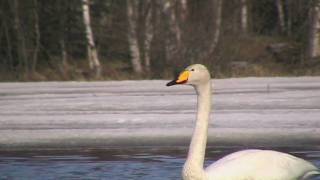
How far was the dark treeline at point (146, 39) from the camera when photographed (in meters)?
23.2

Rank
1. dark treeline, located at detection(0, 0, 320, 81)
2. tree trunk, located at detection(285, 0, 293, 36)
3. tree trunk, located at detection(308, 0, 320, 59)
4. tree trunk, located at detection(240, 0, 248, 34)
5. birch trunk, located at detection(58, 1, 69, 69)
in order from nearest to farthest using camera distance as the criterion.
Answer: dark treeline, located at detection(0, 0, 320, 81), tree trunk, located at detection(308, 0, 320, 59), tree trunk, located at detection(240, 0, 248, 34), birch trunk, located at detection(58, 1, 69, 69), tree trunk, located at detection(285, 0, 293, 36)

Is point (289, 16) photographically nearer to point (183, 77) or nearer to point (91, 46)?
point (91, 46)

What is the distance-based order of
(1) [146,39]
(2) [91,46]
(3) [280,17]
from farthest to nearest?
1. (3) [280,17]
2. (2) [91,46]
3. (1) [146,39]

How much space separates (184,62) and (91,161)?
1303 centimetres

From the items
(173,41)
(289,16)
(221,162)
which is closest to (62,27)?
Answer: (173,41)

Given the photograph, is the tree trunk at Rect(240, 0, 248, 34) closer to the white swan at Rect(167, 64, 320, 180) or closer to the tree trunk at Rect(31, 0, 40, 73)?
the tree trunk at Rect(31, 0, 40, 73)

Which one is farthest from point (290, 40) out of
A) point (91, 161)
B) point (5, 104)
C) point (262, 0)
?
point (91, 161)

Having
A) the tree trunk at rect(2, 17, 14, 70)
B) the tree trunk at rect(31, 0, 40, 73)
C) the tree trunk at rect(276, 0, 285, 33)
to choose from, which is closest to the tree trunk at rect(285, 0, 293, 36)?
the tree trunk at rect(276, 0, 285, 33)

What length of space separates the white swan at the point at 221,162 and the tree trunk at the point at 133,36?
52.3 ft

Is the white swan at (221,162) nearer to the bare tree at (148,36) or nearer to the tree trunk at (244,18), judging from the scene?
the bare tree at (148,36)

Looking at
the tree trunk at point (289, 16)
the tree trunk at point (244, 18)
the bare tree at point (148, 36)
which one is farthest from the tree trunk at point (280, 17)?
the bare tree at point (148, 36)

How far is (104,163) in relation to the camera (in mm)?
10156

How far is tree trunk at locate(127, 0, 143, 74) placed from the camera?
960 inches

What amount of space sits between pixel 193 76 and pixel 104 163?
9.03ft
